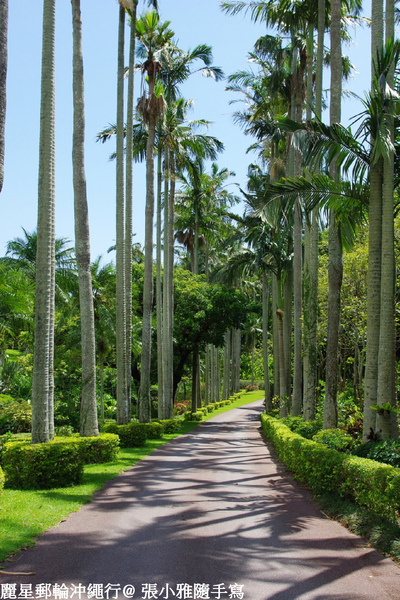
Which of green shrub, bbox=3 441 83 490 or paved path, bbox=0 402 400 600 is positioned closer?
paved path, bbox=0 402 400 600

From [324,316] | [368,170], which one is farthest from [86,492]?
[324,316]

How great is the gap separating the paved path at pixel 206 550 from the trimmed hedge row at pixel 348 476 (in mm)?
556

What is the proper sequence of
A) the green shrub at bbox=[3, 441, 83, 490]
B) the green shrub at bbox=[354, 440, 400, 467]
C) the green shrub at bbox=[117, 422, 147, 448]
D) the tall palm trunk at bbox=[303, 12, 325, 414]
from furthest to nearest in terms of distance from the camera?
1. the green shrub at bbox=[117, 422, 147, 448]
2. the tall palm trunk at bbox=[303, 12, 325, 414]
3. the green shrub at bbox=[3, 441, 83, 490]
4. the green shrub at bbox=[354, 440, 400, 467]

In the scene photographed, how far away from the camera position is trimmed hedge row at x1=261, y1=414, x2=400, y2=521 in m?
7.42

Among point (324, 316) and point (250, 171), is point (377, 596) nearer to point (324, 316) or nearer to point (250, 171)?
point (324, 316)

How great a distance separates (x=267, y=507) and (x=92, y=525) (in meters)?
3.19

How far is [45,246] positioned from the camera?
11.5 m

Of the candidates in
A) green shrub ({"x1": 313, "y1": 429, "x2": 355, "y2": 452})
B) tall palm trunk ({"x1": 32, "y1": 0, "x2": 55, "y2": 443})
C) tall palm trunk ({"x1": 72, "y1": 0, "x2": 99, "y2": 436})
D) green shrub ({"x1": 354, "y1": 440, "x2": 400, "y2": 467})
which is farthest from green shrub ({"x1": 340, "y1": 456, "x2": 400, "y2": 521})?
tall palm trunk ({"x1": 72, "y1": 0, "x2": 99, "y2": 436})

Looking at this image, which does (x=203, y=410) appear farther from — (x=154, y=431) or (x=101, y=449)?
(x=101, y=449)

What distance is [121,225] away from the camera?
751 inches

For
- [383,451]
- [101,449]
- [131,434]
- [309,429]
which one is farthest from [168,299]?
[383,451]

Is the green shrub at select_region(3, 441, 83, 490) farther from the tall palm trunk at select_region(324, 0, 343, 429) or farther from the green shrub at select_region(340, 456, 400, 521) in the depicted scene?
the tall palm trunk at select_region(324, 0, 343, 429)

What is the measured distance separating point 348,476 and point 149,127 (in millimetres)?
18168

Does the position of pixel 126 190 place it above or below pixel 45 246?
above
